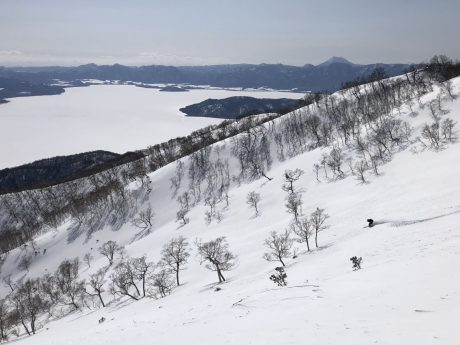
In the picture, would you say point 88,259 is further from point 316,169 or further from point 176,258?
point 316,169

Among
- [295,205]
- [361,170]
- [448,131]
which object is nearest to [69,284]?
[295,205]

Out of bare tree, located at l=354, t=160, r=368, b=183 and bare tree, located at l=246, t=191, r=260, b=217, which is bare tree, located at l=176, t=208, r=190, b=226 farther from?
bare tree, located at l=354, t=160, r=368, b=183

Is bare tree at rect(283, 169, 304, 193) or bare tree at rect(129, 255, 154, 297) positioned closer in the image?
bare tree at rect(129, 255, 154, 297)

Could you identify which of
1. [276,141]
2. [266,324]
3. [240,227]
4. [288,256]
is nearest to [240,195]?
[240,227]

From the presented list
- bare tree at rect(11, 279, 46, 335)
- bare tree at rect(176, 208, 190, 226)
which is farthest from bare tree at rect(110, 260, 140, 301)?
bare tree at rect(176, 208, 190, 226)

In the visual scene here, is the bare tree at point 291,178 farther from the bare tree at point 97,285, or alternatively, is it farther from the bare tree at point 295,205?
the bare tree at point 97,285

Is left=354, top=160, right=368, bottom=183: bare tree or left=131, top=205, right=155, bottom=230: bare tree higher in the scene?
→ left=354, top=160, right=368, bottom=183: bare tree
